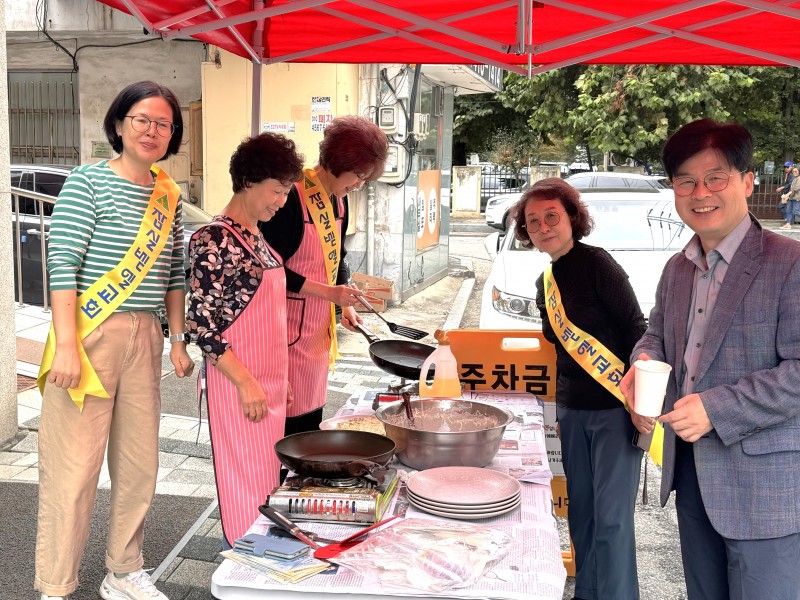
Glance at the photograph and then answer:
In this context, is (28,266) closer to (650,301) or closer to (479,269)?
(650,301)

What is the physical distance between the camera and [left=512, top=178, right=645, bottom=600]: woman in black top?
321 cm

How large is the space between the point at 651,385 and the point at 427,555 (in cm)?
73

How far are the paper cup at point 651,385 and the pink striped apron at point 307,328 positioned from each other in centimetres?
170

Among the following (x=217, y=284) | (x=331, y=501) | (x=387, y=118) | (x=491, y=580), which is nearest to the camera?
(x=491, y=580)

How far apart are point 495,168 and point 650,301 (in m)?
27.9

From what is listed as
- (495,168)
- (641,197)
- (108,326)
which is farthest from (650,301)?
(495,168)

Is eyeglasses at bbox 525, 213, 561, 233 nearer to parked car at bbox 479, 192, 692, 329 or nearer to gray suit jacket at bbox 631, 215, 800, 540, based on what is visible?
gray suit jacket at bbox 631, 215, 800, 540

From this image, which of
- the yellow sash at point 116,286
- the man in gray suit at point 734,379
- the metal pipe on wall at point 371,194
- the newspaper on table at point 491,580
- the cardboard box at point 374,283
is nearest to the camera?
the newspaper on table at point 491,580

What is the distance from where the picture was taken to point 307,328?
3.55 metres

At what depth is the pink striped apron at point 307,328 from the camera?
3480 millimetres

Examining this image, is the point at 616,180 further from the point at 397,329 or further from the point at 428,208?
the point at 397,329

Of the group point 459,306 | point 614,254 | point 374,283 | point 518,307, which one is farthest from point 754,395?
point 459,306

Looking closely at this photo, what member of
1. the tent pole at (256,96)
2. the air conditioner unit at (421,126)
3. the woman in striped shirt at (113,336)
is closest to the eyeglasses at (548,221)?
the woman in striped shirt at (113,336)

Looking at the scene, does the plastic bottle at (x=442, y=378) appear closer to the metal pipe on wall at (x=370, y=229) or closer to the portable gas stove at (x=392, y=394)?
the portable gas stove at (x=392, y=394)
